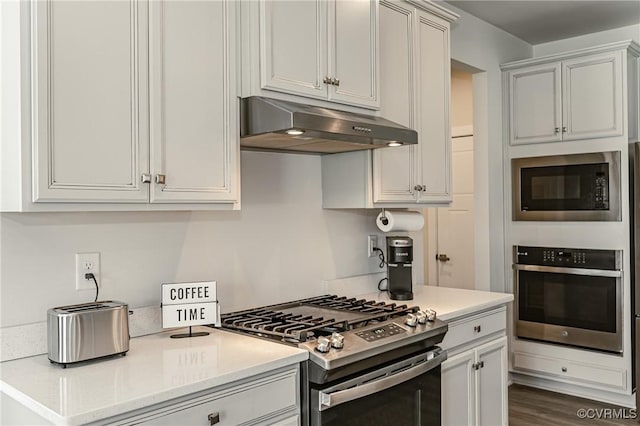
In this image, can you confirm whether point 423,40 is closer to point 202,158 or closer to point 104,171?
point 202,158

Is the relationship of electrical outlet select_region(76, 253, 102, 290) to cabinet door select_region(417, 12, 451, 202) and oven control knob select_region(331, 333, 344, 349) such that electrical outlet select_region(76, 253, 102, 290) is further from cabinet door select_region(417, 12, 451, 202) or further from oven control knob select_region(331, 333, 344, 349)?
cabinet door select_region(417, 12, 451, 202)

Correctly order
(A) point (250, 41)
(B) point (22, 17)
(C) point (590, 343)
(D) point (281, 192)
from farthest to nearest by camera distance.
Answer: (C) point (590, 343) < (D) point (281, 192) < (A) point (250, 41) < (B) point (22, 17)

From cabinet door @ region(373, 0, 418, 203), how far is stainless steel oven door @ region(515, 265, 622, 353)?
1.70m

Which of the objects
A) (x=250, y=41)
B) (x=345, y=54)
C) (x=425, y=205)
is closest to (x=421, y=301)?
(x=425, y=205)

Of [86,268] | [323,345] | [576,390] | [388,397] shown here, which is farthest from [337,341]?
[576,390]

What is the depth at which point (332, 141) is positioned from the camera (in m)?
2.39

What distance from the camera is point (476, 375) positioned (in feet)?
8.97

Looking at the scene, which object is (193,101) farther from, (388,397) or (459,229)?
(459,229)

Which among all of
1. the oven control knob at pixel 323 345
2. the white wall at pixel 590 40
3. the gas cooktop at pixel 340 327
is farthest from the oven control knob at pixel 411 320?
the white wall at pixel 590 40

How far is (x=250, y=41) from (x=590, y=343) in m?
3.15

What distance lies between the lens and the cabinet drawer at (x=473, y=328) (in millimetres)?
2559

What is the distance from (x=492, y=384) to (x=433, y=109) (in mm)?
1490

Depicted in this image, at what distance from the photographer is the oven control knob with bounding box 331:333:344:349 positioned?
1.87 metres

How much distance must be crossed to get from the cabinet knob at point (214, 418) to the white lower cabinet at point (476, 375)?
4.14 ft
